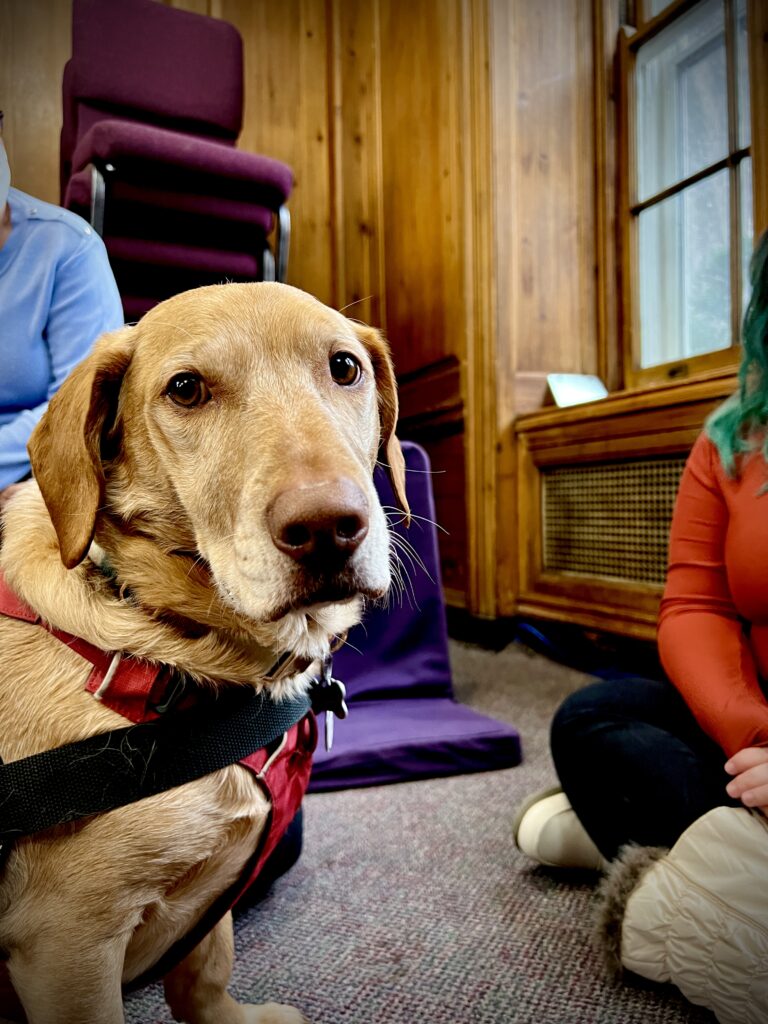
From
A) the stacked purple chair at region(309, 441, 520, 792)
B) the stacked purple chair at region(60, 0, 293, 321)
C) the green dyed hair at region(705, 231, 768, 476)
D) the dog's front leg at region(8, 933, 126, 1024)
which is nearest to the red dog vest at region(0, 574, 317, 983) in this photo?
the dog's front leg at region(8, 933, 126, 1024)

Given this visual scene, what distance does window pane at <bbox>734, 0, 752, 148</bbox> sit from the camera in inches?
81.3

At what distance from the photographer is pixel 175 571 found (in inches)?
26.0

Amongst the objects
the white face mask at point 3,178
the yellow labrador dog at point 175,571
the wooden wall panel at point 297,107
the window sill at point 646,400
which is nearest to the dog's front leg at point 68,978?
the yellow labrador dog at point 175,571

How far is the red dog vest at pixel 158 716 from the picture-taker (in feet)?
1.96

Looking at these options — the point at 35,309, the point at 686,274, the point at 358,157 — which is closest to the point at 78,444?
the point at 35,309

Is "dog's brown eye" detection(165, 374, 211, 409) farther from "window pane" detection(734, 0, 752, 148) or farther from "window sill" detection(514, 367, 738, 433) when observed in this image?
"window pane" detection(734, 0, 752, 148)

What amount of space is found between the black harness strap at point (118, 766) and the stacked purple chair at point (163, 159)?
1308 mm

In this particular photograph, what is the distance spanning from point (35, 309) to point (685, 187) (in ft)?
7.23

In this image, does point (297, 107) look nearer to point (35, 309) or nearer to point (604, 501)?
point (604, 501)

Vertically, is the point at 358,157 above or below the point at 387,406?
Result: above

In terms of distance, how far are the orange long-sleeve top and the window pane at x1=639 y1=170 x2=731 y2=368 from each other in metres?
1.38

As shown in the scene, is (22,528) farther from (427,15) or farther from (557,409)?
(427,15)

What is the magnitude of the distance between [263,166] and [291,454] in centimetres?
175

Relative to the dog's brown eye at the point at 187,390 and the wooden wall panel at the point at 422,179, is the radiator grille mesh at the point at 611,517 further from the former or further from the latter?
the dog's brown eye at the point at 187,390
